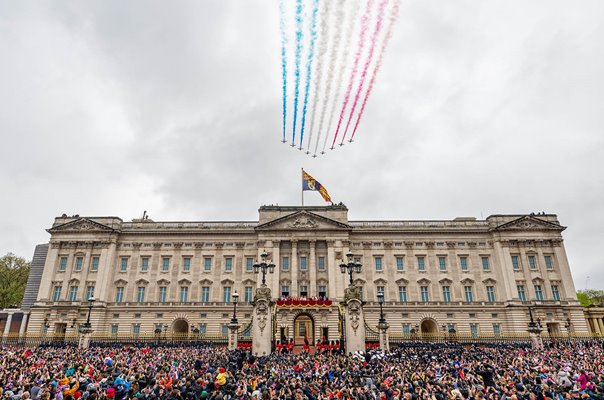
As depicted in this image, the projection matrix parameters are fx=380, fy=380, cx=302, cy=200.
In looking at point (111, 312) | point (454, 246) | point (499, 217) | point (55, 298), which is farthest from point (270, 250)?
point (499, 217)

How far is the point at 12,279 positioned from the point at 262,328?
67.7 meters

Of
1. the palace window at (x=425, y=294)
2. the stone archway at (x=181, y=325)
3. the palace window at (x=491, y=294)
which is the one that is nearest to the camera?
the stone archway at (x=181, y=325)

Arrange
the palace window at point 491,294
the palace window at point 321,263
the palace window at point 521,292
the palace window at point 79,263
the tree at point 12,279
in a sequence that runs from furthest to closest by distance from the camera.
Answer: the tree at point 12,279 → the palace window at point 79,263 → the palace window at point 321,263 → the palace window at point 491,294 → the palace window at point 521,292

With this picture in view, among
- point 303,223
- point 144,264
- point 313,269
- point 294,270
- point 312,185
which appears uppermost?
point 312,185

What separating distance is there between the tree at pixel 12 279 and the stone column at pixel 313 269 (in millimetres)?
55335

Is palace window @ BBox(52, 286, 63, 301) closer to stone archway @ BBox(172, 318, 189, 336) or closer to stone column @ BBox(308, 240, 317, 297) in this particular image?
stone archway @ BBox(172, 318, 189, 336)

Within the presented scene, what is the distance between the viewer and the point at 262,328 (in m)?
28.5

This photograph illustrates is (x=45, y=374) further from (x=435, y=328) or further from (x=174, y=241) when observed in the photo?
(x=435, y=328)

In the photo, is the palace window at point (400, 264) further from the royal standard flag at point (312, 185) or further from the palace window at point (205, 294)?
the palace window at point (205, 294)

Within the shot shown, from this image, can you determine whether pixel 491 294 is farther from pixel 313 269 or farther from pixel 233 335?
pixel 233 335

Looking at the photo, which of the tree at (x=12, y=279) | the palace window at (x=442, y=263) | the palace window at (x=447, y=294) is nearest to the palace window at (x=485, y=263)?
the palace window at (x=442, y=263)

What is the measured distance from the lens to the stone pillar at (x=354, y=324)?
27781mm

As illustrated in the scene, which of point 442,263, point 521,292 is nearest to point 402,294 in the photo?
point 442,263

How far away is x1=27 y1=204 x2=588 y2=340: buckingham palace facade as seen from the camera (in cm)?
5391
